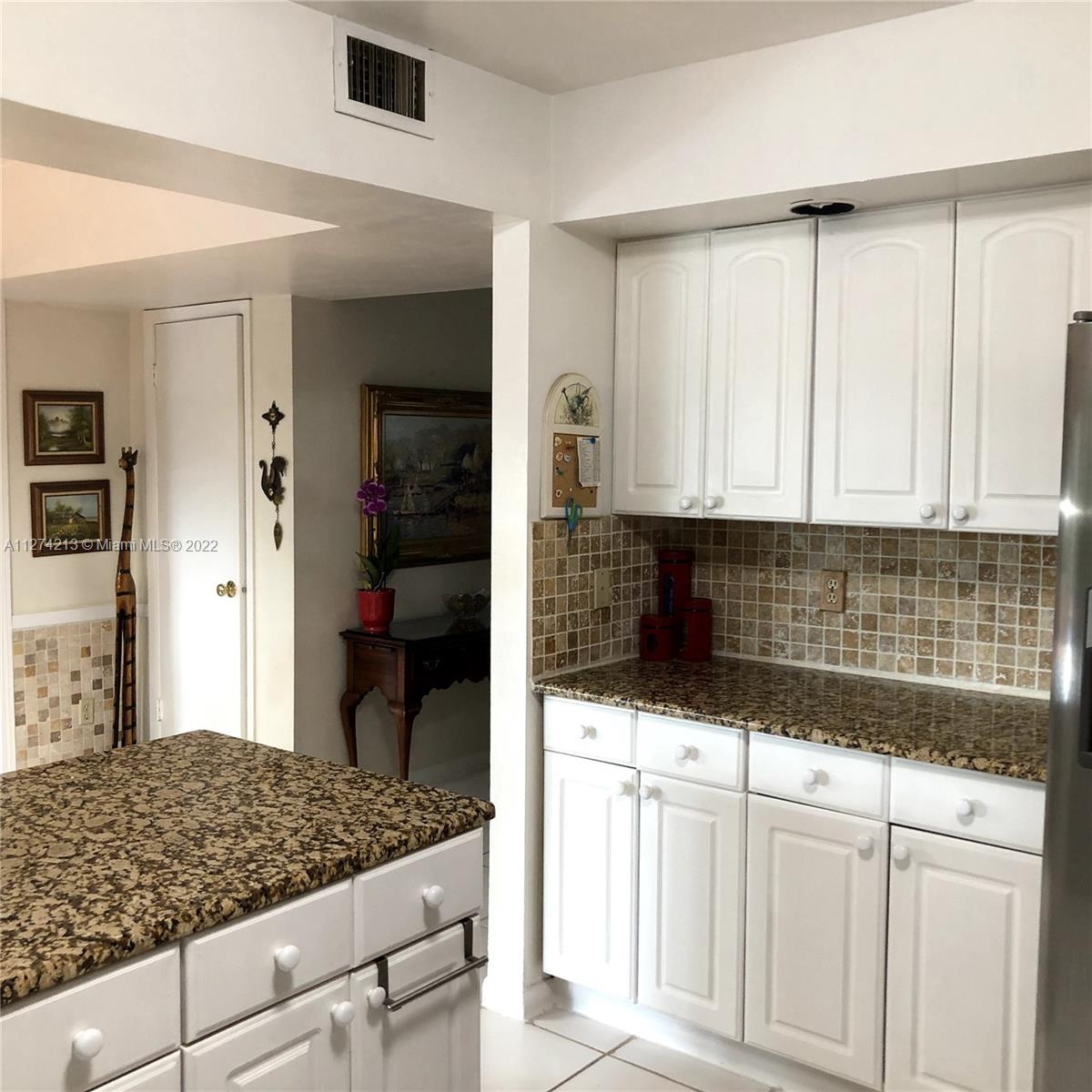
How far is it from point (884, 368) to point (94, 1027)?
7.13ft

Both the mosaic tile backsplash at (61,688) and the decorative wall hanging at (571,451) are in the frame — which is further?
the mosaic tile backsplash at (61,688)

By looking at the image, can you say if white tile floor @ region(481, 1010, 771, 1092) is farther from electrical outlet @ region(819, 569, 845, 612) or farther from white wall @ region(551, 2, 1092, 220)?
white wall @ region(551, 2, 1092, 220)

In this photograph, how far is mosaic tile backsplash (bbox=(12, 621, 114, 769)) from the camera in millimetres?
4566

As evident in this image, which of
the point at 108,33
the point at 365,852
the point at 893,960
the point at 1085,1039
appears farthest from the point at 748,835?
the point at 108,33

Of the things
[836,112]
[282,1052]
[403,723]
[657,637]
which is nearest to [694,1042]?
[657,637]

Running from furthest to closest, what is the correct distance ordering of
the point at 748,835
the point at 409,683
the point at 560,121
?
the point at 409,683
the point at 560,121
the point at 748,835

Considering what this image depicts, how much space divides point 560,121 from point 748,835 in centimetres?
188

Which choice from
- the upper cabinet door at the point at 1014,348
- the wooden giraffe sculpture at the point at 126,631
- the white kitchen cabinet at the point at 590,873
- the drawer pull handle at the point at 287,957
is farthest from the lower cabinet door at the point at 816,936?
the wooden giraffe sculpture at the point at 126,631

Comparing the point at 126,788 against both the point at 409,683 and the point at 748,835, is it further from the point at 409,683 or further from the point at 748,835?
the point at 409,683

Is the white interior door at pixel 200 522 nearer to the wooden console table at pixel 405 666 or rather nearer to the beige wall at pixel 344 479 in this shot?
the beige wall at pixel 344 479

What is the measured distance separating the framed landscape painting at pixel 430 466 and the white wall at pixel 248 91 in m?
1.89

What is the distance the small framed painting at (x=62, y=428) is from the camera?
4555 millimetres

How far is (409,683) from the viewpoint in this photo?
4.32 meters

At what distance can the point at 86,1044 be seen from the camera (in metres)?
1.37
